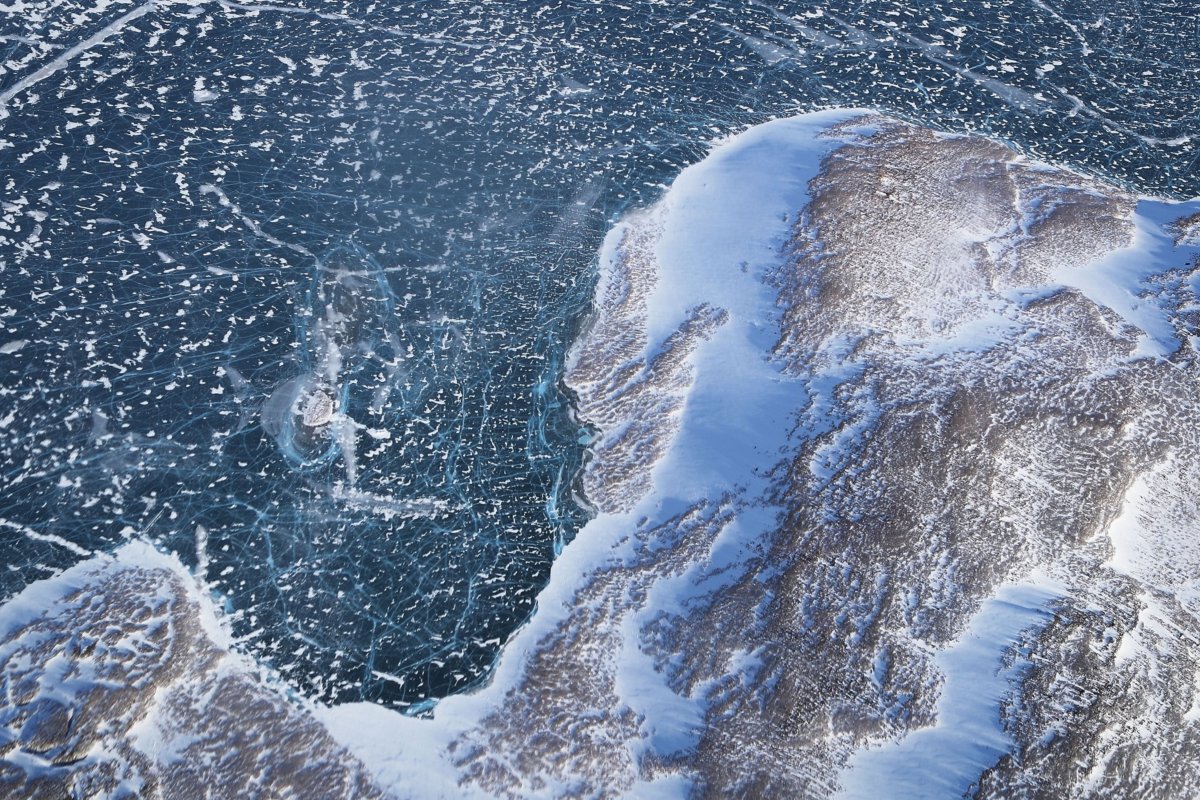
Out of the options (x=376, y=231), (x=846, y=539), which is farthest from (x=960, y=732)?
(x=376, y=231)

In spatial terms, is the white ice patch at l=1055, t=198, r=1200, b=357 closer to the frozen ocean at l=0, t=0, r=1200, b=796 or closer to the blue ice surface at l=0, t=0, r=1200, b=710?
the frozen ocean at l=0, t=0, r=1200, b=796

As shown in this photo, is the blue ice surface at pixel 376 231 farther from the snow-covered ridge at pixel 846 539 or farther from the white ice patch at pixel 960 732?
the white ice patch at pixel 960 732

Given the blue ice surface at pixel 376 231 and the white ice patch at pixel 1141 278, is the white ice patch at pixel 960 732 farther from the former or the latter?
the white ice patch at pixel 1141 278

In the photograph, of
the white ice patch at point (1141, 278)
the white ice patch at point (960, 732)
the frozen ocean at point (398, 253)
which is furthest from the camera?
the white ice patch at point (1141, 278)

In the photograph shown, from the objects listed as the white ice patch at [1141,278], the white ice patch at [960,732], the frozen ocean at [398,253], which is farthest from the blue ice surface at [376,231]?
the white ice patch at [960,732]

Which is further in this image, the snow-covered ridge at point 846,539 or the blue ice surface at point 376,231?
the blue ice surface at point 376,231

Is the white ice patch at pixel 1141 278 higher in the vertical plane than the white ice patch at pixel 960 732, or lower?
higher

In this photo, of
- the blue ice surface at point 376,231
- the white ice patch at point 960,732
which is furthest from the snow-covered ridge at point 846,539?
the blue ice surface at point 376,231

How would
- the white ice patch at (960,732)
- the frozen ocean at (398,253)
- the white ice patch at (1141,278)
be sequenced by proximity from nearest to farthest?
1. the white ice patch at (960,732)
2. the frozen ocean at (398,253)
3. the white ice patch at (1141,278)
